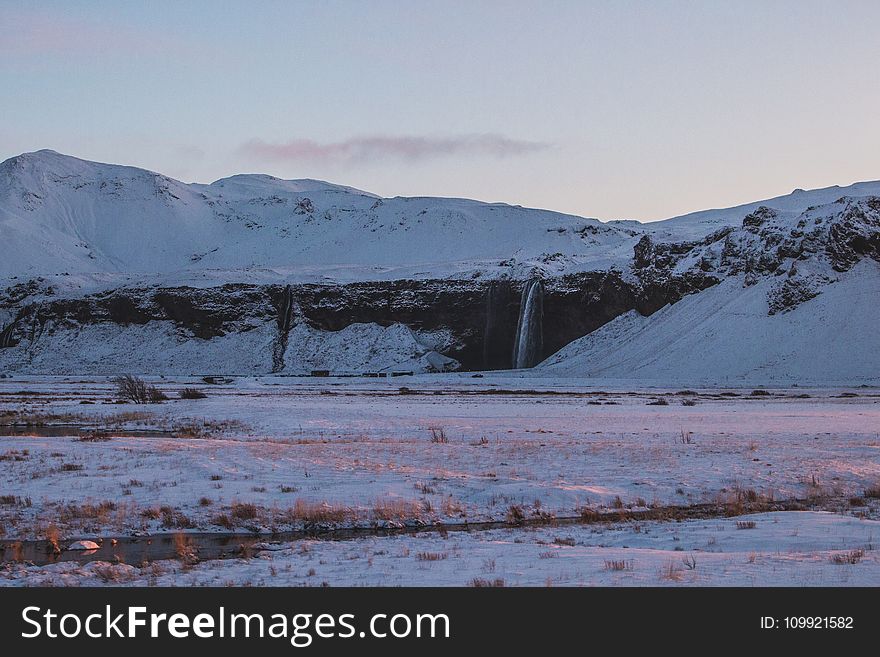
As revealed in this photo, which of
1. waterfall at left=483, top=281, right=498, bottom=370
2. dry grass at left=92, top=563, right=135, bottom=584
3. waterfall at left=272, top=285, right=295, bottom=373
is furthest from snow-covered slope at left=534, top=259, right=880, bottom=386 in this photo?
dry grass at left=92, top=563, right=135, bottom=584

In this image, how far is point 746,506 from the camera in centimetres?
1956

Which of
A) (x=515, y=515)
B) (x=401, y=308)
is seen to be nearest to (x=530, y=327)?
(x=401, y=308)

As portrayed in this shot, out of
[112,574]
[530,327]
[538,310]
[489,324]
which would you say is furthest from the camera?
[489,324]

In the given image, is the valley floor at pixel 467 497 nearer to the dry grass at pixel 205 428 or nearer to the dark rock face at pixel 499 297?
the dry grass at pixel 205 428

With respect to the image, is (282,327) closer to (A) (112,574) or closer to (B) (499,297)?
(B) (499,297)

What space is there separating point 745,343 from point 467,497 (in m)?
→ 80.4

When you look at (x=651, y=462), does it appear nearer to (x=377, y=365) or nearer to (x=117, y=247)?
(x=377, y=365)

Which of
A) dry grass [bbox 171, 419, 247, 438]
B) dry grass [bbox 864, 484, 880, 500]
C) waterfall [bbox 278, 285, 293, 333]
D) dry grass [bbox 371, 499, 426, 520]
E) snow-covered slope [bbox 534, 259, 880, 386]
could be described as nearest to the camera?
dry grass [bbox 371, 499, 426, 520]

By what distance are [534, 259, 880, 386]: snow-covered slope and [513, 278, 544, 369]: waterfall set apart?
473cm

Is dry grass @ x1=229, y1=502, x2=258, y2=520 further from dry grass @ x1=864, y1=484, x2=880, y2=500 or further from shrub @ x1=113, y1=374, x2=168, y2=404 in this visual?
shrub @ x1=113, y1=374, x2=168, y2=404

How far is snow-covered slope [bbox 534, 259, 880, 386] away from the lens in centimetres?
8812

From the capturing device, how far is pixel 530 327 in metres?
119

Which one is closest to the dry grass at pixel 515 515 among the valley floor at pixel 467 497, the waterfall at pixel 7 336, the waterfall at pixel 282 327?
the valley floor at pixel 467 497

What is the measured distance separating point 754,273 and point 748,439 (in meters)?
80.1
